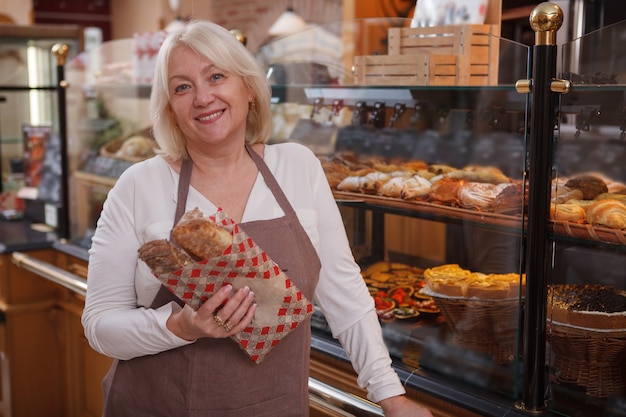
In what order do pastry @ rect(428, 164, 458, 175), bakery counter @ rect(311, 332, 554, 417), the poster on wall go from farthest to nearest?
the poster on wall
pastry @ rect(428, 164, 458, 175)
bakery counter @ rect(311, 332, 554, 417)

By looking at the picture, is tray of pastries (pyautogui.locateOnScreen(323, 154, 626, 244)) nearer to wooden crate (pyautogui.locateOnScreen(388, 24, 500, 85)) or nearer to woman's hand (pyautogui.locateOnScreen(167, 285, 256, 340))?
wooden crate (pyautogui.locateOnScreen(388, 24, 500, 85))

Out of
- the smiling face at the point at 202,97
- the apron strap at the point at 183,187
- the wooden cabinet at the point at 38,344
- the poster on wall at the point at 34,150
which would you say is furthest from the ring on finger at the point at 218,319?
the poster on wall at the point at 34,150

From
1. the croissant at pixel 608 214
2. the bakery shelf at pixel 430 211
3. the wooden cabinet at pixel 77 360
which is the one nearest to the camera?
the croissant at pixel 608 214

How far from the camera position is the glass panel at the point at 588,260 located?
1650mm

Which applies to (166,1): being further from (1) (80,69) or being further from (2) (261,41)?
(1) (80,69)

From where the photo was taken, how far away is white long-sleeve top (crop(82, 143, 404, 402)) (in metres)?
1.52

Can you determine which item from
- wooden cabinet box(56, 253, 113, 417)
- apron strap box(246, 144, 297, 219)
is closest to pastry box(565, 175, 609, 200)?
apron strap box(246, 144, 297, 219)

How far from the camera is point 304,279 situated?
1.58 meters

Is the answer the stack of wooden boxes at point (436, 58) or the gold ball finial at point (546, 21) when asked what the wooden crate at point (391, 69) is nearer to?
the stack of wooden boxes at point (436, 58)

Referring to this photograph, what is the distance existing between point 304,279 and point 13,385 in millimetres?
2381

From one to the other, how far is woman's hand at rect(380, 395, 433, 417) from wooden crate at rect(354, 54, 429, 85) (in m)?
0.93

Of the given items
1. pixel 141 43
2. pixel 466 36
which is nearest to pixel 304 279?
pixel 466 36

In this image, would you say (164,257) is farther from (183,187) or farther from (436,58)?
(436,58)

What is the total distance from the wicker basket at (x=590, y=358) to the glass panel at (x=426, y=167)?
10 cm
